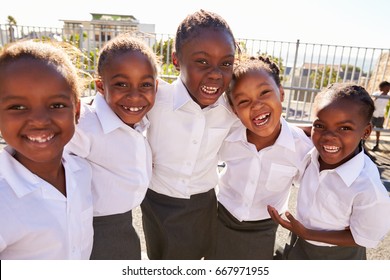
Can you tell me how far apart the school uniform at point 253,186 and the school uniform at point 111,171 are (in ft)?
2.00

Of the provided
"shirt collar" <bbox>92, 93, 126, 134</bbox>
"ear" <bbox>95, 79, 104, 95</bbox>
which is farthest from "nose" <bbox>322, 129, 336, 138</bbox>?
"ear" <bbox>95, 79, 104, 95</bbox>

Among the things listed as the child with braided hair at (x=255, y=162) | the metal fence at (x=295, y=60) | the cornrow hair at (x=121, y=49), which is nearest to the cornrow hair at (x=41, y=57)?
the cornrow hair at (x=121, y=49)

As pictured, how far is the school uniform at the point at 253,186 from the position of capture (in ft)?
6.36

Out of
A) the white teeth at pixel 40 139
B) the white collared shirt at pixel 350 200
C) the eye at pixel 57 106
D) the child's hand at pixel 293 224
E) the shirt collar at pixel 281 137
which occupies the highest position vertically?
the eye at pixel 57 106

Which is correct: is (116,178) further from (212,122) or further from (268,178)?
(268,178)

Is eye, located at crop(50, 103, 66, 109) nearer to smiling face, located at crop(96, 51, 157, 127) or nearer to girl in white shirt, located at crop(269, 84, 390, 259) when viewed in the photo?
smiling face, located at crop(96, 51, 157, 127)

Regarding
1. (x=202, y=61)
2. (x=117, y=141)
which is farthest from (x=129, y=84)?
(x=202, y=61)

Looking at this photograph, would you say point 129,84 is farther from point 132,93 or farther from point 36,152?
point 36,152

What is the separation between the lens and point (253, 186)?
1954 mm

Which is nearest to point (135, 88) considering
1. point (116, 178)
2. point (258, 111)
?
point (116, 178)

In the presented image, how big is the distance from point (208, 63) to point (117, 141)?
2.25 ft

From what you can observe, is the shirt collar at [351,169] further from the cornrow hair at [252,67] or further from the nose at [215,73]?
the nose at [215,73]

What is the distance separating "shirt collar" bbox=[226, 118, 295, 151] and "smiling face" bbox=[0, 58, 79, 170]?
41.5 inches

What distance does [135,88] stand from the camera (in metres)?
1.72
